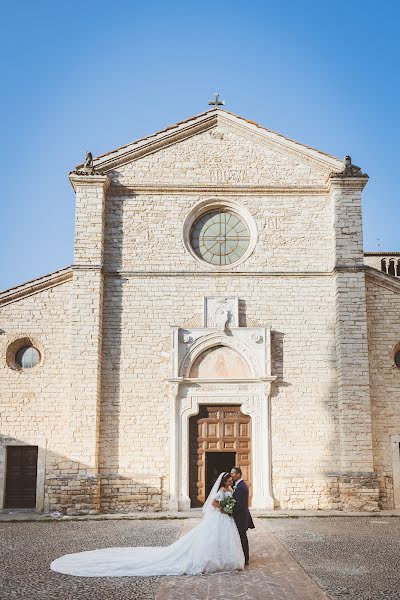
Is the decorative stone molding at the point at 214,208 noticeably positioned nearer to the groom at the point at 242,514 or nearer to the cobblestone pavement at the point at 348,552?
the cobblestone pavement at the point at 348,552

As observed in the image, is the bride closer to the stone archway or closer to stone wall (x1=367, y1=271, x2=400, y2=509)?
the stone archway

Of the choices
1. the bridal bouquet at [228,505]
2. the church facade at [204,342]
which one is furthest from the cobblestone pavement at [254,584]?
the church facade at [204,342]

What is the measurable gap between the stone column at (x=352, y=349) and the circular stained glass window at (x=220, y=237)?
8.53ft

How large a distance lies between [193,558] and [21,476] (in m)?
8.95

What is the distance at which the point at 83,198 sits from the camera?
17.5 metres

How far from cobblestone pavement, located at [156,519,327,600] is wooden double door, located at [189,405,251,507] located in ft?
21.8

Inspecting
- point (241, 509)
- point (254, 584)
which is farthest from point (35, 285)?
point (254, 584)

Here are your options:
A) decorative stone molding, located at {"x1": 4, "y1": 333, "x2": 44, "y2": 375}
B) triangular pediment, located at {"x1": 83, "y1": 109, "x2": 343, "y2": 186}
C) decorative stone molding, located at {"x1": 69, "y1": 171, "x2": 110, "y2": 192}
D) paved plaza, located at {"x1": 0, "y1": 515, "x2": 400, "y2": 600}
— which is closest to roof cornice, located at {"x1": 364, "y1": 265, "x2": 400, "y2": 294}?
triangular pediment, located at {"x1": 83, "y1": 109, "x2": 343, "y2": 186}

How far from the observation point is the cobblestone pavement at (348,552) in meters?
7.76

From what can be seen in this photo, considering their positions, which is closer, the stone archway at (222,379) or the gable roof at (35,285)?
the stone archway at (222,379)

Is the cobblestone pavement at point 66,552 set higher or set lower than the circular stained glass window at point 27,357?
lower

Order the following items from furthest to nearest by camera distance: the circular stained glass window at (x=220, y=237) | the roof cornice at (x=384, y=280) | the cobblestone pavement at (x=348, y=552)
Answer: the circular stained glass window at (x=220, y=237) → the roof cornice at (x=384, y=280) → the cobblestone pavement at (x=348, y=552)

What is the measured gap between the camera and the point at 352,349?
54.6 ft

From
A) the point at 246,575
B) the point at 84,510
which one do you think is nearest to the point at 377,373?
the point at 84,510
